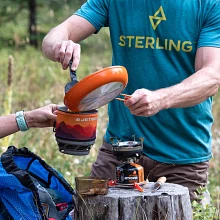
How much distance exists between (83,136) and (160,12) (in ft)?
3.93

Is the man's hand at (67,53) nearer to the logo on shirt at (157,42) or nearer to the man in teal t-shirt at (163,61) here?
the man in teal t-shirt at (163,61)

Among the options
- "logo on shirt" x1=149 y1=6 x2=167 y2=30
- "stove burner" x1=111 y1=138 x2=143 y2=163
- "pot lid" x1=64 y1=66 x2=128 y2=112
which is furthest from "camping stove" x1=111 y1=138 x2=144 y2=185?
"logo on shirt" x1=149 y1=6 x2=167 y2=30

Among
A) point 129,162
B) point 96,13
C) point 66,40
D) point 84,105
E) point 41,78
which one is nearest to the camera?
point 84,105

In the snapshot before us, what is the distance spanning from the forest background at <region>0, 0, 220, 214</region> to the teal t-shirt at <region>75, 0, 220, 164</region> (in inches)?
50.1

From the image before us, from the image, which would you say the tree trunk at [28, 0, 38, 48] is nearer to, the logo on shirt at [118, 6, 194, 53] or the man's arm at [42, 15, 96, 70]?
the man's arm at [42, 15, 96, 70]

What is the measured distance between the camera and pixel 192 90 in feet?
12.8

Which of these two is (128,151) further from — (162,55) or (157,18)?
(157,18)

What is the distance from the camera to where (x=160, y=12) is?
4.30 metres

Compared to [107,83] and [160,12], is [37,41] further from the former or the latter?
[107,83]

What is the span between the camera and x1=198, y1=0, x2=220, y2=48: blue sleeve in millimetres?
4207

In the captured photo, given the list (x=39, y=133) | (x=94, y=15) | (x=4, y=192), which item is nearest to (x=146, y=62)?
(x=94, y=15)

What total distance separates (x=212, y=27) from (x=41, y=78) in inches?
225

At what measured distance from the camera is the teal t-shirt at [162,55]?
4.25 metres

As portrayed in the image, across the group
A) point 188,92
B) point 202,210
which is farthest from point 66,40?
point 202,210
